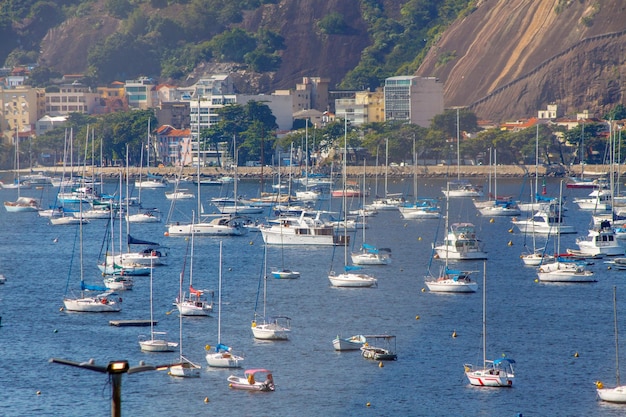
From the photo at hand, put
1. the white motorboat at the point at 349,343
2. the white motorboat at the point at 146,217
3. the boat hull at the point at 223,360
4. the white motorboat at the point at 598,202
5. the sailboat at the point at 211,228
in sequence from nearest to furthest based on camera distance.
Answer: the boat hull at the point at 223,360
the white motorboat at the point at 349,343
the sailboat at the point at 211,228
the white motorboat at the point at 146,217
the white motorboat at the point at 598,202

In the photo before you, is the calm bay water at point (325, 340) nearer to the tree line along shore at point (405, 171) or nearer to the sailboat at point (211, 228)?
the sailboat at point (211, 228)

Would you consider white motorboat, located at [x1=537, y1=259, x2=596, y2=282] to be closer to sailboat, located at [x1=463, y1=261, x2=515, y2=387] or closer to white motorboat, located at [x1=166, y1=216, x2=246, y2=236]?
sailboat, located at [x1=463, y1=261, x2=515, y2=387]

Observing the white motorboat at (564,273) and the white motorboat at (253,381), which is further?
the white motorboat at (564,273)

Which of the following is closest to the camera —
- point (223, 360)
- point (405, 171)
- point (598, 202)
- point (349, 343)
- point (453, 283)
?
point (223, 360)

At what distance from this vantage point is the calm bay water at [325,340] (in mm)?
48281

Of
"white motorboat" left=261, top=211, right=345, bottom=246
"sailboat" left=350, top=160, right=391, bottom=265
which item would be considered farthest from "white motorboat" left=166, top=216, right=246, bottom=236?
"sailboat" left=350, top=160, right=391, bottom=265

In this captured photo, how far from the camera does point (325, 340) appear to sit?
189 ft

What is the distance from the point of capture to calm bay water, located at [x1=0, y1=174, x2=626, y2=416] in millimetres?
48281

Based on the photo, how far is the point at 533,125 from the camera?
178m

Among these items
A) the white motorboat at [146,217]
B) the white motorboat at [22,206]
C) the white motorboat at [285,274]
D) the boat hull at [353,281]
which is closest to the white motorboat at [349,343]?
the boat hull at [353,281]

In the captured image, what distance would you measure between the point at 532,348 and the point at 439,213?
54220 mm

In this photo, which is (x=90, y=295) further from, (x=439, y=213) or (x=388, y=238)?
(x=439, y=213)

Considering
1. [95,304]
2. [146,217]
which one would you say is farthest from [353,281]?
[146,217]

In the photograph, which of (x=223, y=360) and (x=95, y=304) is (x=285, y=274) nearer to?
(x=95, y=304)
